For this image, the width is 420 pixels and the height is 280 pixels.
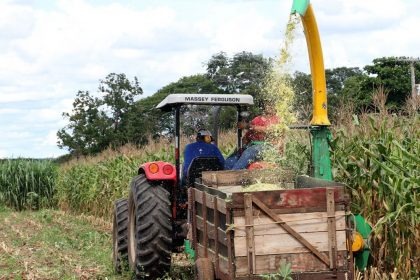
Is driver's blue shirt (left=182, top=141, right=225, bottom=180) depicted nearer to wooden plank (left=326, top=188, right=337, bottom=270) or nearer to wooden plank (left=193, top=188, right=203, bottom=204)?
wooden plank (left=193, top=188, right=203, bottom=204)

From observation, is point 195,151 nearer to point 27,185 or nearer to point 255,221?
point 255,221

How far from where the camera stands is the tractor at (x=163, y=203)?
23.9ft

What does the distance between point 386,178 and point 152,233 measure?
2446 millimetres

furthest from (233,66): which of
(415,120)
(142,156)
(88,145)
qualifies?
(415,120)

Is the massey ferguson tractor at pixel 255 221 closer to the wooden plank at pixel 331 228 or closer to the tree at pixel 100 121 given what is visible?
the wooden plank at pixel 331 228

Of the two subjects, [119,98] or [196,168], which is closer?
[196,168]

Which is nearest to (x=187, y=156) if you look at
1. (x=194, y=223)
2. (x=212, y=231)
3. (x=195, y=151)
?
(x=195, y=151)

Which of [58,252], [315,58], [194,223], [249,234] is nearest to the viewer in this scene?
[249,234]

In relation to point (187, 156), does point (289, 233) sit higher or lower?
lower

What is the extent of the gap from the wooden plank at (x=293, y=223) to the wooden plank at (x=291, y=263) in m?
0.19

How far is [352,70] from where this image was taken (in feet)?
148

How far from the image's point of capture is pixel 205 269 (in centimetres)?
577

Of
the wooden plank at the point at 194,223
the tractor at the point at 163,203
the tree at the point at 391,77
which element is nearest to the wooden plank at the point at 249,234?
the wooden plank at the point at 194,223

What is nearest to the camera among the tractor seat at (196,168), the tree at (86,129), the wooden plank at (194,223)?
the wooden plank at (194,223)
